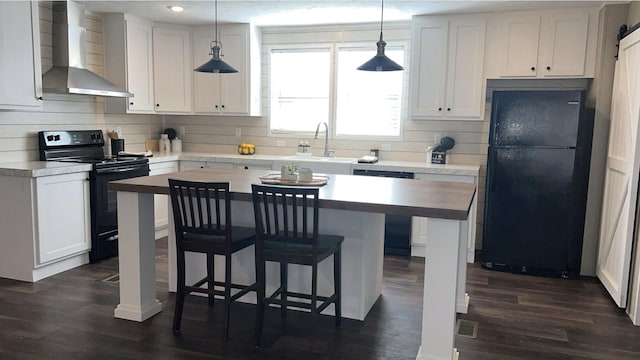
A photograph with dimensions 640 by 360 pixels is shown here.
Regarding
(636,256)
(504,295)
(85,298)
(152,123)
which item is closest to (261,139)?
(152,123)

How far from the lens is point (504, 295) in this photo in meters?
3.92

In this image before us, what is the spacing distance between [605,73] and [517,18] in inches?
36.0

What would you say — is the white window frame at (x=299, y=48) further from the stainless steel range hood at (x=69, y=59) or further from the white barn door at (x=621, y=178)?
the white barn door at (x=621, y=178)

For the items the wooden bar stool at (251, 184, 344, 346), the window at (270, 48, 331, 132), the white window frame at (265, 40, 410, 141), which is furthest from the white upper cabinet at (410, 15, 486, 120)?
the wooden bar stool at (251, 184, 344, 346)

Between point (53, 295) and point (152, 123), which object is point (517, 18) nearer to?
point (152, 123)

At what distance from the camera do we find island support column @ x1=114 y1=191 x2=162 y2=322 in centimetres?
321

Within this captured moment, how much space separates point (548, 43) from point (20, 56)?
458 centimetres

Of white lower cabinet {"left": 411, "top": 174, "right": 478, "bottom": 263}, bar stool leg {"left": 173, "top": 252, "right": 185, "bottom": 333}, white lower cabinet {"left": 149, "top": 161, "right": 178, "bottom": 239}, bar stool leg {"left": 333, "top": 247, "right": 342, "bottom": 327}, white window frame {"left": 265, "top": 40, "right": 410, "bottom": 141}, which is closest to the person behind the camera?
bar stool leg {"left": 173, "top": 252, "right": 185, "bottom": 333}

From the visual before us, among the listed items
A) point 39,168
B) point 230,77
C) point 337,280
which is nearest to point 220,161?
point 230,77

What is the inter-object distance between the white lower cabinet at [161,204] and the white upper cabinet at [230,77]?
79cm

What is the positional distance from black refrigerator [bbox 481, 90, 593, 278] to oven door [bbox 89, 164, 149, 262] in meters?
3.45

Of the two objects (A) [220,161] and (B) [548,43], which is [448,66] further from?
(A) [220,161]

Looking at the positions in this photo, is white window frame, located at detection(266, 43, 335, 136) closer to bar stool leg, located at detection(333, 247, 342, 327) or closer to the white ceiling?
the white ceiling

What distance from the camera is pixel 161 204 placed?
538 cm
